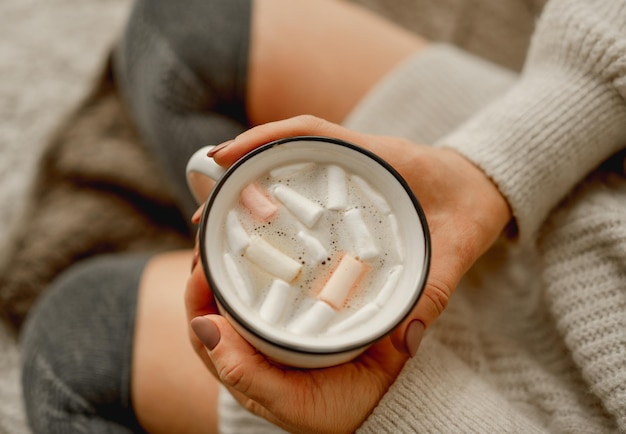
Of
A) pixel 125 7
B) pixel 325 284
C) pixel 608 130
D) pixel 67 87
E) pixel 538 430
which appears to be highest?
pixel 608 130

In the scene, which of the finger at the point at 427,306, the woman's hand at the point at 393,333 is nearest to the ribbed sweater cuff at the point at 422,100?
the woman's hand at the point at 393,333

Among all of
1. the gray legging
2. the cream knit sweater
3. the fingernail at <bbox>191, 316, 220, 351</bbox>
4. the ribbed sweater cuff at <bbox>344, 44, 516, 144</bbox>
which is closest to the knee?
the gray legging

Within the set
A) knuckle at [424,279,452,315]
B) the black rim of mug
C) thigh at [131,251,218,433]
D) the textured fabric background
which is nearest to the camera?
the black rim of mug

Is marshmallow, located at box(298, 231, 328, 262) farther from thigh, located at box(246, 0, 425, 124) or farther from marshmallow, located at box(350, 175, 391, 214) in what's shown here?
thigh, located at box(246, 0, 425, 124)

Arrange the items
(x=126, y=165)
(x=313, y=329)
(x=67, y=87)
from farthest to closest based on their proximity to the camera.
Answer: (x=67, y=87) < (x=126, y=165) < (x=313, y=329)

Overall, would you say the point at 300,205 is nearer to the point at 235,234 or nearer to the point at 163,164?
the point at 235,234

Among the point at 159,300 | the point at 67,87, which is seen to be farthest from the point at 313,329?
the point at 67,87

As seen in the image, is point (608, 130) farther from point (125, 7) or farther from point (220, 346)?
point (125, 7)

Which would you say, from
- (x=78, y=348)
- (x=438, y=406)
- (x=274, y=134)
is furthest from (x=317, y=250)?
(x=78, y=348)
